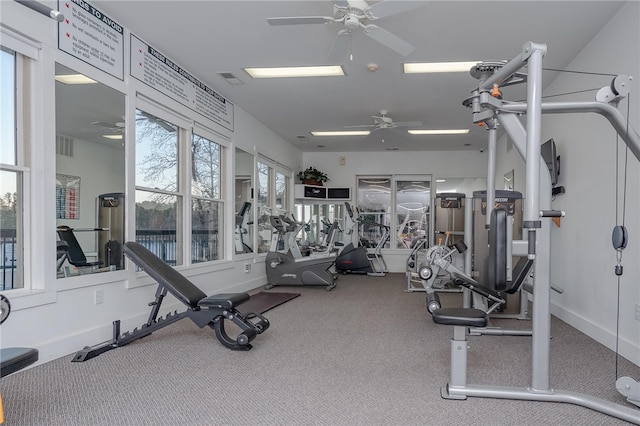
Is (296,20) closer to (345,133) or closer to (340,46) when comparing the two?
(340,46)

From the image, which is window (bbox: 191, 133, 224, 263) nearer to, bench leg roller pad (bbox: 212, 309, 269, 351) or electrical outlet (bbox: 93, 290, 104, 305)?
electrical outlet (bbox: 93, 290, 104, 305)

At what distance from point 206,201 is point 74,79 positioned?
7.91 feet

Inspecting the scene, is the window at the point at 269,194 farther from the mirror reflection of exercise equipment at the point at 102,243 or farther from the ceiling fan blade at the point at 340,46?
the ceiling fan blade at the point at 340,46

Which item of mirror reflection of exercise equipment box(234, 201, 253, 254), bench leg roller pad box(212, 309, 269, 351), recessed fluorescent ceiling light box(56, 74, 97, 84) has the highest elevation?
recessed fluorescent ceiling light box(56, 74, 97, 84)

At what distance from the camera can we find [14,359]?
5.96 ft

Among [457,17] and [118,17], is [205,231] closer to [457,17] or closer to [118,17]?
[118,17]

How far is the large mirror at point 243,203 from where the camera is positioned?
20.9 ft

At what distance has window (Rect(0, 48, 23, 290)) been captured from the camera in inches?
111

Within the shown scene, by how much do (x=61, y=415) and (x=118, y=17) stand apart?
10.1 feet

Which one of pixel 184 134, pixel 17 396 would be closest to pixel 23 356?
pixel 17 396

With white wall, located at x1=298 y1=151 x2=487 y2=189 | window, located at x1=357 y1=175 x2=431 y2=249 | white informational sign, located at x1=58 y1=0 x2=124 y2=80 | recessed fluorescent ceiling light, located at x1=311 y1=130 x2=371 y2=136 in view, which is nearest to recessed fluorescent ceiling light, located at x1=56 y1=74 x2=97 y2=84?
white informational sign, located at x1=58 y1=0 x2=124 y2=80

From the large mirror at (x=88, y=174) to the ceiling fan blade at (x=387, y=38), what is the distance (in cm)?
224

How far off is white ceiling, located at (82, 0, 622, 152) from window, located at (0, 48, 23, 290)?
963mm

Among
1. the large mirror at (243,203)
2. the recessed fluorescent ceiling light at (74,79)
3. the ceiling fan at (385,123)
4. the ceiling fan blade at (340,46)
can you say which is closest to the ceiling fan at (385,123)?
the ceiling fan at (385,123)
